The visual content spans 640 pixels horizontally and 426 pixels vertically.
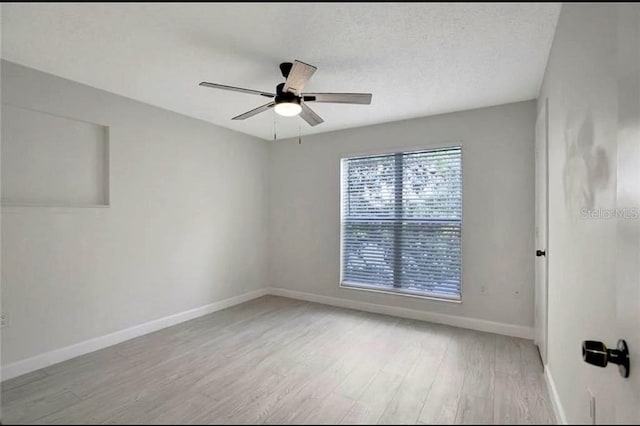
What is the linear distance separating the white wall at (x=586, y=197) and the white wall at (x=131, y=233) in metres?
3.33

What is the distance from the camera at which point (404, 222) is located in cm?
365

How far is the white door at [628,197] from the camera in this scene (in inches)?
37.3

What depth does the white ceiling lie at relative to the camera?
167 cm

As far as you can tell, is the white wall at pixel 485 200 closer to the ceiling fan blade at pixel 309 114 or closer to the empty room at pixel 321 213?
the empty room at pixel 321 213

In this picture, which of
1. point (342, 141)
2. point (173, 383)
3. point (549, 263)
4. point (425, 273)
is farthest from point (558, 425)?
point (342, 141)

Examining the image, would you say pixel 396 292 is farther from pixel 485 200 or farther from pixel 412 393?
pixel 412 393

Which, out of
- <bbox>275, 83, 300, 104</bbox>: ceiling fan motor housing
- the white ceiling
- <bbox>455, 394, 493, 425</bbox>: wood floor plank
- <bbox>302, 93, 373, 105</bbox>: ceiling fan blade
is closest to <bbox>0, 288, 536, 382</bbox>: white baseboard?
<bbox>455, 394, 493, 425</bbox>: wood floor plank

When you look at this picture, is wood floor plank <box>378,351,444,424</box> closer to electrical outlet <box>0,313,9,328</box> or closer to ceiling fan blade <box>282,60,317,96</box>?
ceiling fan blade <box>282,60,317,96</box>

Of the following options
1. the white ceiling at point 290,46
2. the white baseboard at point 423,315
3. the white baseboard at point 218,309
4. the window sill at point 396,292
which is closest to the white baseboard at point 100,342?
the white baseboard at point 218,309

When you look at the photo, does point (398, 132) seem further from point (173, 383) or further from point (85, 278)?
point (85, 278)

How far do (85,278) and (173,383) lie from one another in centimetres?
149

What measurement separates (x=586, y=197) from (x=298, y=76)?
65.3 inches

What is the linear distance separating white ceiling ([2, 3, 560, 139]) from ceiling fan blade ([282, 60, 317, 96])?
0.67 feet

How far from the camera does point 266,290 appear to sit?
459 cm
